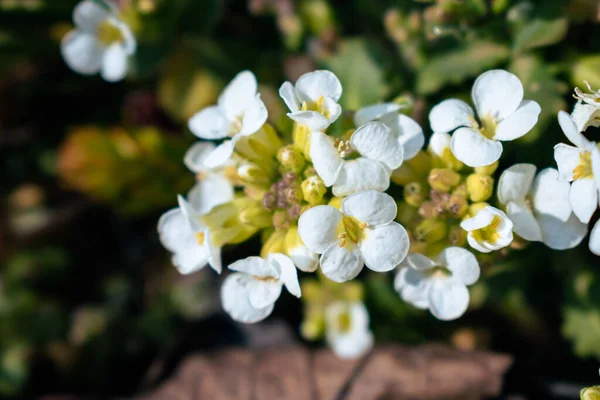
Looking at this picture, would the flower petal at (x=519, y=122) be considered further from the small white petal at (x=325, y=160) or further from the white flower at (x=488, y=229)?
the small white petal at (x=325, y=160)

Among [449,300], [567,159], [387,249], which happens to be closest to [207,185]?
[387,249]

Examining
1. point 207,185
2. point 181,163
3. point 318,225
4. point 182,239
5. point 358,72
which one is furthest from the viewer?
point 181,163

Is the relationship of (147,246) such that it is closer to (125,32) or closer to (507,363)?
(125,32)

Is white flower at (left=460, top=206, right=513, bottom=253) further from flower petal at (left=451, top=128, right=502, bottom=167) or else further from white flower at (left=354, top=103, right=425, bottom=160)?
white flower at (left=354, top=103, right=425, bottom=160)

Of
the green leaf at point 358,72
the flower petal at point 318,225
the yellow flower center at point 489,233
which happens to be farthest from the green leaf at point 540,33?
the flower petal at point 318,225

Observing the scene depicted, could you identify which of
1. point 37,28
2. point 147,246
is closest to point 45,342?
point 147,246

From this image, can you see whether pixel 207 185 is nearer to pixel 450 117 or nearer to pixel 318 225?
pixel 318 225

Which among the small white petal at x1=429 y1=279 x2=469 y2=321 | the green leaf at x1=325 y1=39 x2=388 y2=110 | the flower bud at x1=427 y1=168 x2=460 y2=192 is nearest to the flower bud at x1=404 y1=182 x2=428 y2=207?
the flower bud at x1=427 y1=168 x2=460 y2=192
